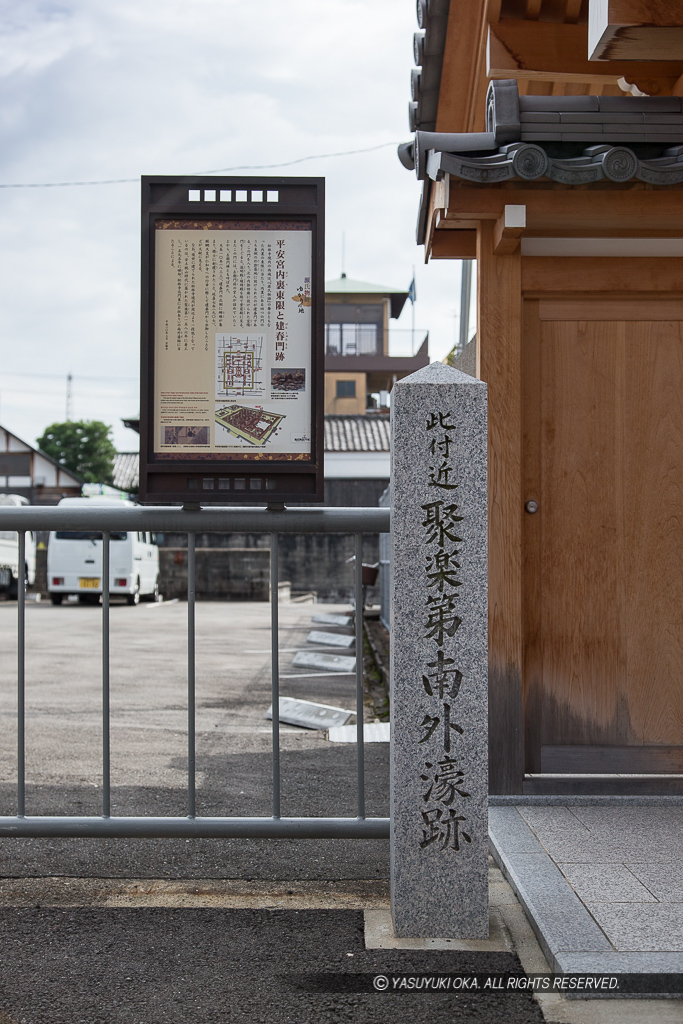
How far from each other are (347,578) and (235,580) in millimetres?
3474

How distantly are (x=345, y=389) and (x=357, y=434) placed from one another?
8075 mm

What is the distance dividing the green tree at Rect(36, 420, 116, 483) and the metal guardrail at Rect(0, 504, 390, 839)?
43334 mm

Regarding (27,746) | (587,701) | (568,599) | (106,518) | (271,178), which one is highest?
(271,178)

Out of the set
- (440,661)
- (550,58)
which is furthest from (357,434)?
(440,661)

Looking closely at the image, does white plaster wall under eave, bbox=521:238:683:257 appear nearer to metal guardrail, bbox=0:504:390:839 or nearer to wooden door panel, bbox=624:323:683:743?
wooden door panel, bbox=624:323:683:743

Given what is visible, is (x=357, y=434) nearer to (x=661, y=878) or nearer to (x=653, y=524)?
(x=653, y=524)

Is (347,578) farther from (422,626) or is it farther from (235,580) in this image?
(422,626)

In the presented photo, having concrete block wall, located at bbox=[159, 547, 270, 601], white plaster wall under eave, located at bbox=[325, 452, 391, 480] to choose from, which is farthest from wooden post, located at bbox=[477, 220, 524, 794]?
white plaster wall under eave, located at bbox=[325, 452, 391, 480]

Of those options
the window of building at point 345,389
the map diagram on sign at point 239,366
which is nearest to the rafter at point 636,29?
the map diagram on sign at point 239,366

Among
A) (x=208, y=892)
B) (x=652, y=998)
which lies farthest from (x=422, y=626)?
(x=208, y=892)

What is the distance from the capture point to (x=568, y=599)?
4.12 meters

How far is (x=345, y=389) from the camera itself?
39625 millimetres

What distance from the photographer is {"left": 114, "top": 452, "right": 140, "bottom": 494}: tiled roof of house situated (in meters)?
43.9

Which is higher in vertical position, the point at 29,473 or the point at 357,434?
the point at 357,434
